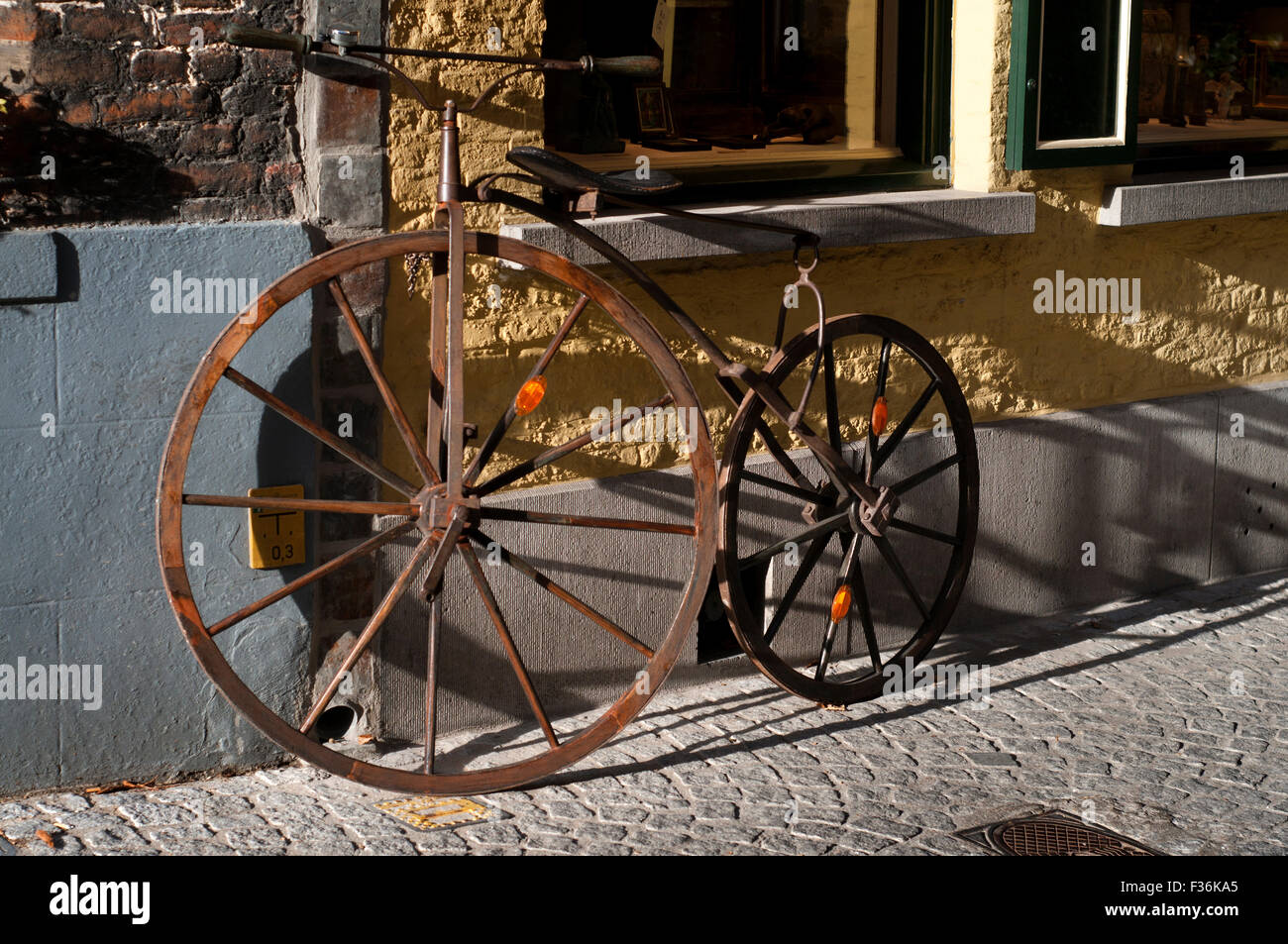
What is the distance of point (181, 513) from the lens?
3.88 m

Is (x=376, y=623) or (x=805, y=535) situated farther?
(x=805, y=535)

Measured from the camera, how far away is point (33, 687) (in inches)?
154

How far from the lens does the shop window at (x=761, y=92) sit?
4922 millimetres

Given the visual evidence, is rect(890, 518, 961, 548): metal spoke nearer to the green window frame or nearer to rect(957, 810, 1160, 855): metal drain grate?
A: rect(957, 810, 1160, 855): metal drain grate

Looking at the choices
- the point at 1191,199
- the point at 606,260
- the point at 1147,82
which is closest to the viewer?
the point at 606,260

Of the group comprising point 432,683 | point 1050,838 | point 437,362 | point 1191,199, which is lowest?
point 1050,838

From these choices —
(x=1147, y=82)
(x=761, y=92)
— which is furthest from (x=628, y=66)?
(x=1147, y=82)

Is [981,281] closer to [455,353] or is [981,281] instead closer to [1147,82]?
[1147,82]

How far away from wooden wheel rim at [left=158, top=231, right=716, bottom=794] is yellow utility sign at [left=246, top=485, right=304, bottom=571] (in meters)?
0.25

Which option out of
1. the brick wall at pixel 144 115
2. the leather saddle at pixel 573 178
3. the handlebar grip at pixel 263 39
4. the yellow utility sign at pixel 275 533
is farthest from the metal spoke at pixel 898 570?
the handlebar grip at pixel 263 39

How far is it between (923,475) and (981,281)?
804 millimetres

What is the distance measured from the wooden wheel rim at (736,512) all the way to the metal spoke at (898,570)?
87 mm

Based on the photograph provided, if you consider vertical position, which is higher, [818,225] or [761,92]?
[761,92]

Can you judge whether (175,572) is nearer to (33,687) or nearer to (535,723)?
(33,687)
